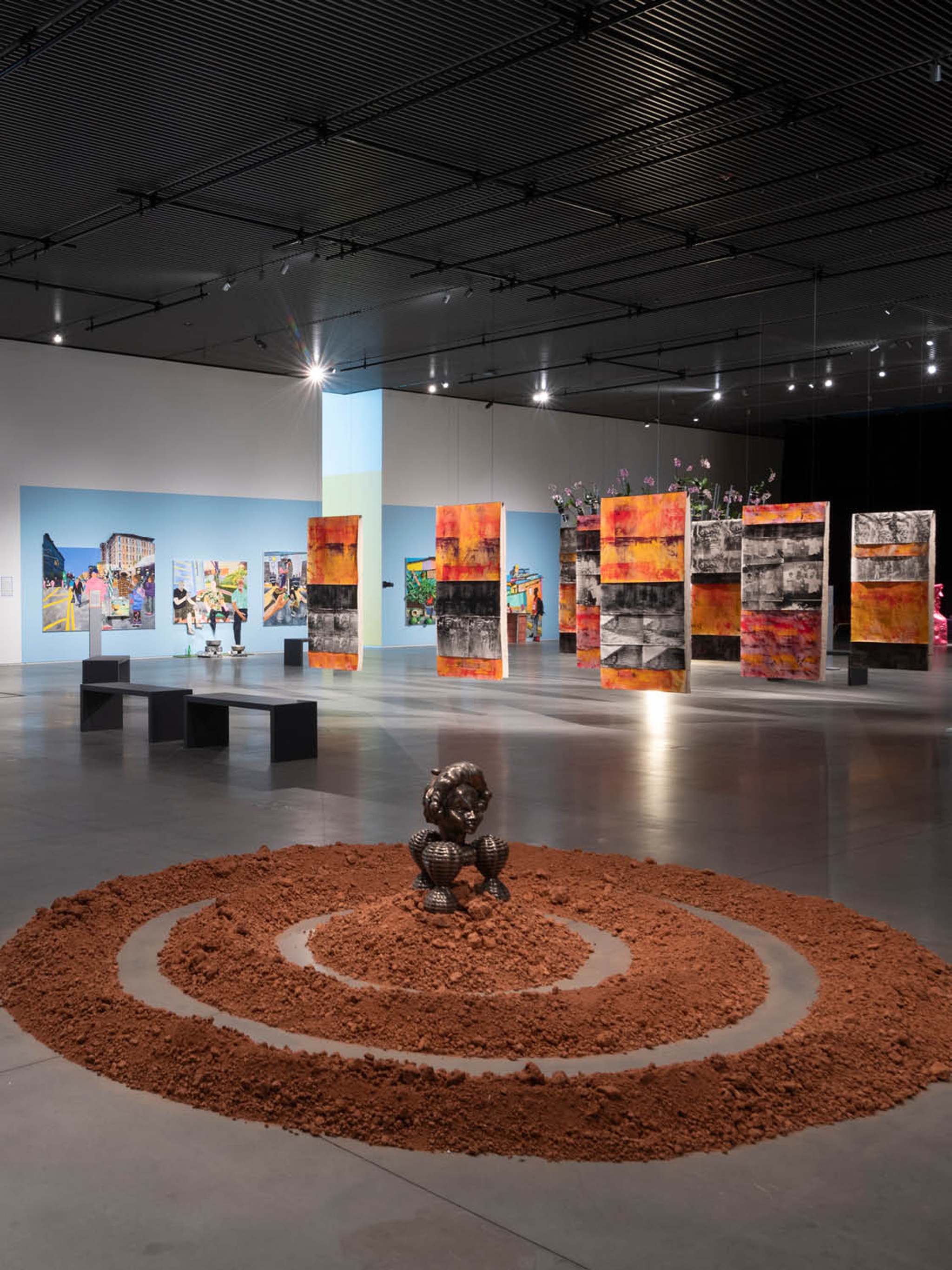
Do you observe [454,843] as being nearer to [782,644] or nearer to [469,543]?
[782,644]

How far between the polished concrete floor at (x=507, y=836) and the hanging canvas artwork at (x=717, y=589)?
152 centimetres

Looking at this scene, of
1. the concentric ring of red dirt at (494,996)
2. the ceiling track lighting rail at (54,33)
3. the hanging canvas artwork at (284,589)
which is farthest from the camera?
the hanging canvas artwork at (284,589)

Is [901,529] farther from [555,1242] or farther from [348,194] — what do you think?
[555,1242]

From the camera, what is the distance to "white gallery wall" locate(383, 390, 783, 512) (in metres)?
30.0

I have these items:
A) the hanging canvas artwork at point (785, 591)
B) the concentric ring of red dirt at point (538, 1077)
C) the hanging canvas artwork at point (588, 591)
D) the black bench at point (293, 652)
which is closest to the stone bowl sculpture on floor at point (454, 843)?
the concentric ring of red dirt at point (538, 1077)

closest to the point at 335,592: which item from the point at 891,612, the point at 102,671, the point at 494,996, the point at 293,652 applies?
the point at 293,652

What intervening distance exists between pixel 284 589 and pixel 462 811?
22639mm

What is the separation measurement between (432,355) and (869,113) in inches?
563

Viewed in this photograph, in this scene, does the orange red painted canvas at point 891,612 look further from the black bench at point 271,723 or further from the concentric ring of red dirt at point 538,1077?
the concentric ring of red dirt at point 538,1077

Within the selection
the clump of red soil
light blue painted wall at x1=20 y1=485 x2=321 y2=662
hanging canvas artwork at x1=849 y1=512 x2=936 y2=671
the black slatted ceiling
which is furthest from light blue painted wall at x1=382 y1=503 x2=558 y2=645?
the clump of red soil

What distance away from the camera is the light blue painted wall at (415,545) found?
29797 millimetres

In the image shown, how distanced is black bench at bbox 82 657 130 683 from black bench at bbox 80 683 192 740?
199 centimetres

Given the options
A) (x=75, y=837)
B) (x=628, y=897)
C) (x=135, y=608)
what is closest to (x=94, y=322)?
(x=135, y=608)

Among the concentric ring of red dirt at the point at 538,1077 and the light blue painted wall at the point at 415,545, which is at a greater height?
the light blue painted wall at the point at 415,545
